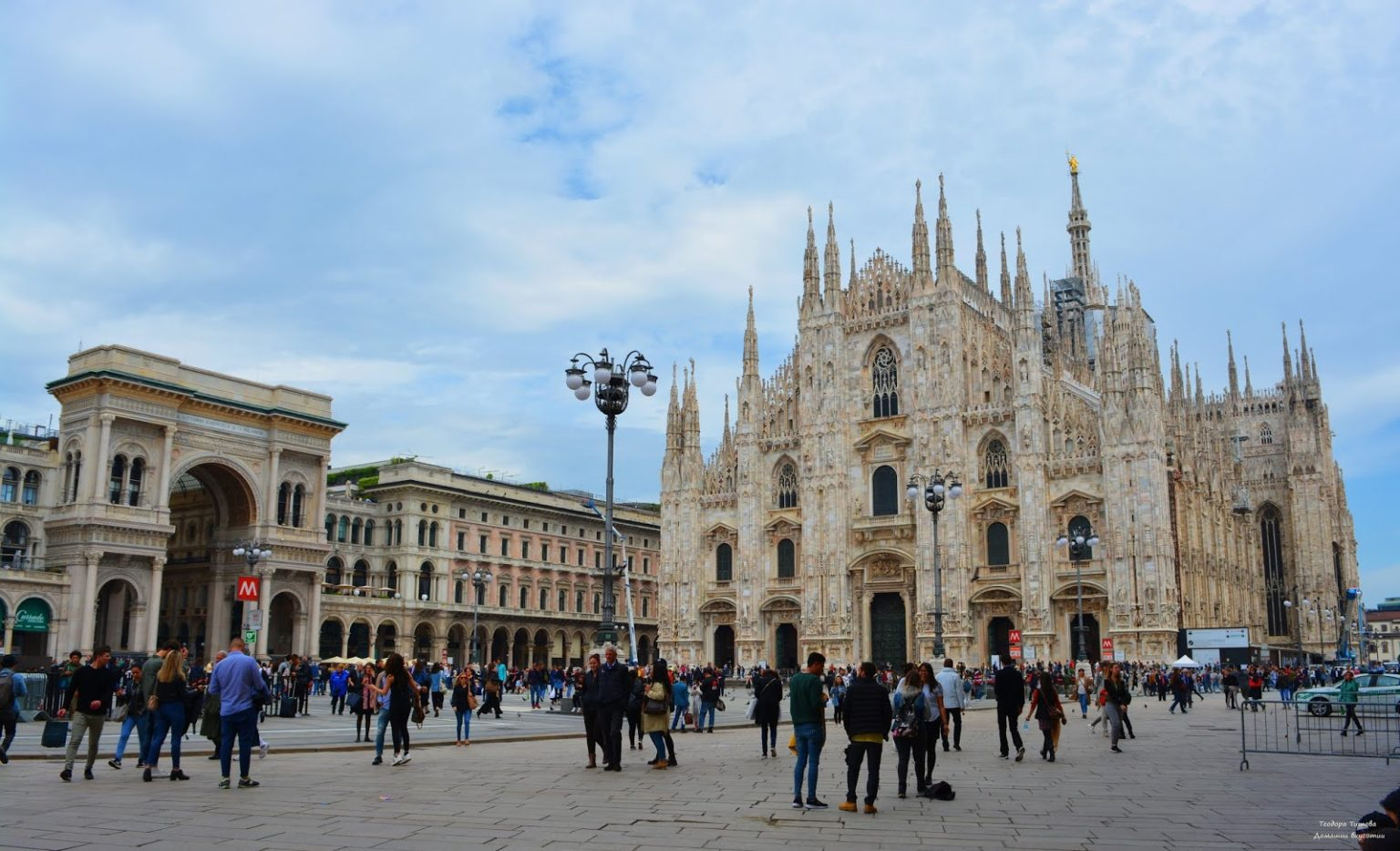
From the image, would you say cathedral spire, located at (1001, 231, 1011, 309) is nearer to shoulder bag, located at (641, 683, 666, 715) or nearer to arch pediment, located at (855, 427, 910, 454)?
arch pediment, located at (855, 427, 910, 454)

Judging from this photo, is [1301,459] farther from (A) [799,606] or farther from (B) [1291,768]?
(B) [1291,768]

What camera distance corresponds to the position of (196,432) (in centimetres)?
5109

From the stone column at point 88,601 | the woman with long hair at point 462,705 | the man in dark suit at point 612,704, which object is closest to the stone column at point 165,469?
the stone column at point 88,601

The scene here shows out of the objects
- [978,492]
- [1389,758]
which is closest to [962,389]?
[978,492]

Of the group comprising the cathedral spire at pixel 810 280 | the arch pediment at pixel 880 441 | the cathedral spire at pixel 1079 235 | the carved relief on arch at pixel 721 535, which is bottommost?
the carved relief on arch at pixel 721 535

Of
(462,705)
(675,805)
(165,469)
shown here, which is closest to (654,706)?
(675,805)

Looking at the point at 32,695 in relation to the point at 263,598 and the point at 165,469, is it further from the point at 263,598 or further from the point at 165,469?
the point at 263,598

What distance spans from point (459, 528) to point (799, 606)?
22.4 metres

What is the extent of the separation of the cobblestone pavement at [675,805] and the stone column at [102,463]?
34.6 m

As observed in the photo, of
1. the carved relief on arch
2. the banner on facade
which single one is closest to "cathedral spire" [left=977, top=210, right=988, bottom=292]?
the carved relief on arch

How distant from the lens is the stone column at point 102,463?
153ft

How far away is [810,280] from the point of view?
193 feet

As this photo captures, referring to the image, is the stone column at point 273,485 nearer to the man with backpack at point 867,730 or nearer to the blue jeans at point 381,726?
the blue jeans at point 381,726

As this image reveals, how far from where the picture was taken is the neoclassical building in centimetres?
4706
